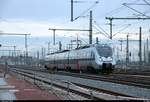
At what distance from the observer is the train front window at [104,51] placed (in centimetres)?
5455

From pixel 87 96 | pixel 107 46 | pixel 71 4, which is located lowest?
pixel 87 96

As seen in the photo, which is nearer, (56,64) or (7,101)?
(7,101)

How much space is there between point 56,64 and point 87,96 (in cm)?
6020

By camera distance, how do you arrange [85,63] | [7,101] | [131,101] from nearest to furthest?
1. [131,101]
2. [7,101]
3. [85,63]

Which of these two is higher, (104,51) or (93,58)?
(104,51)

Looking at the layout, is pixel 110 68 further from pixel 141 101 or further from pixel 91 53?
pixel 141 101

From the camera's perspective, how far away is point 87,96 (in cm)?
2361

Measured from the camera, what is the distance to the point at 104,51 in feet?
180

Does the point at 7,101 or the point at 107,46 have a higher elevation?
the point at 107,46

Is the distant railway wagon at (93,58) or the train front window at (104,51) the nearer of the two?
the distant railway wagon at (93,58)

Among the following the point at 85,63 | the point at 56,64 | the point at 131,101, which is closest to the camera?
the point at 131,101

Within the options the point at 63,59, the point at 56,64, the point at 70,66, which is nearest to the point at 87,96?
the point at 70,66

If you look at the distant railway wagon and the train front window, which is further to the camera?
the train front window

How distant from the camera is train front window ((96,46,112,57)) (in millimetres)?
54547
